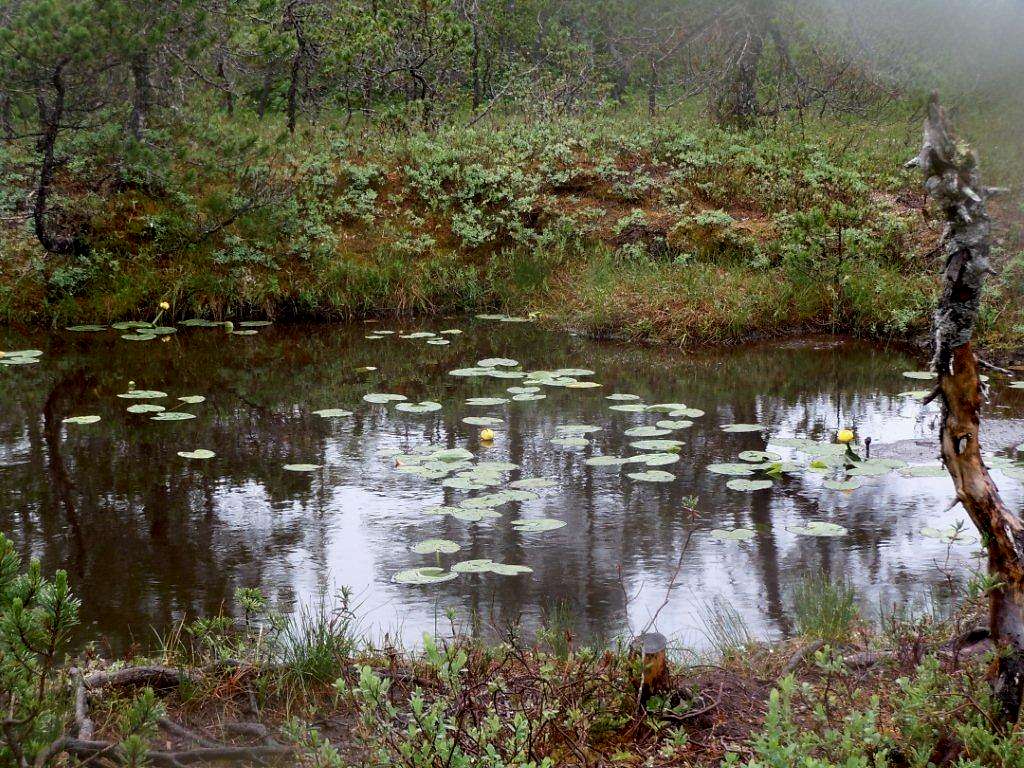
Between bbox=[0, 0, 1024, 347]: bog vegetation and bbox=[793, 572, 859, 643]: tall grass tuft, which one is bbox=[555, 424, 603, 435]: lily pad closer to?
bbox=[793, 572, 859, 643]: tall grass tuft

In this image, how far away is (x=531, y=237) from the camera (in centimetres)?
1183

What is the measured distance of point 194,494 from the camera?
5688mm

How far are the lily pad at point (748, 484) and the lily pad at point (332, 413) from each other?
2.94 meters

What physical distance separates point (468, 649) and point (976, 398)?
1.64 meters

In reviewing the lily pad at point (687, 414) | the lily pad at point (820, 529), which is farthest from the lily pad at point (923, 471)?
the lily pad at point (687, 414)

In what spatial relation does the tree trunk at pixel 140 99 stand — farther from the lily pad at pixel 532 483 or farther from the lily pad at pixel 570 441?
the lily pad at pixel 532 483

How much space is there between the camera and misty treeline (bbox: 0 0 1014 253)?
8.78 metres

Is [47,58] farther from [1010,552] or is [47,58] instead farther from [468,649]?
[1010,552]

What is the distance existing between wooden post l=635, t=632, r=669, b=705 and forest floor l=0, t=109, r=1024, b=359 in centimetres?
706

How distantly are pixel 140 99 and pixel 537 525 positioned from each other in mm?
8346

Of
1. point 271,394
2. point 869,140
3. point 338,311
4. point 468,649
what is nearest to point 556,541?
point 468,649

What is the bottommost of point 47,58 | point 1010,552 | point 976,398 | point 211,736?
point 211,736

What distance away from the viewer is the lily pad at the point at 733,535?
4.89 meters

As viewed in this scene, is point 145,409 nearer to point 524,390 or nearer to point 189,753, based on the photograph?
point 524,390
